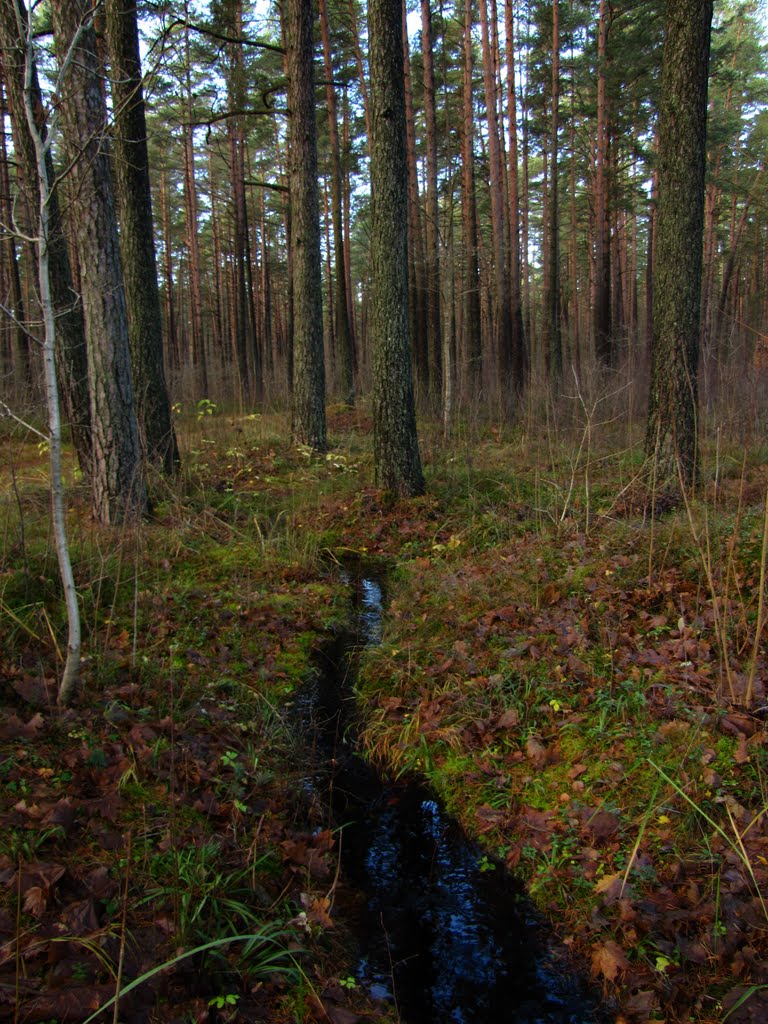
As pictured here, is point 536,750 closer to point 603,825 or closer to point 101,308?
point 603,825

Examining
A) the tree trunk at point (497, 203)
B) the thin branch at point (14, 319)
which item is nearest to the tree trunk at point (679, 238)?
the thin branch at point (14, 319)

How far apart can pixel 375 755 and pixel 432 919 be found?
1.29 m

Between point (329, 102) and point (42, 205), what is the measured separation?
16.4 m

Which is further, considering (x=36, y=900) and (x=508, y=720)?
(x=508, y=720)

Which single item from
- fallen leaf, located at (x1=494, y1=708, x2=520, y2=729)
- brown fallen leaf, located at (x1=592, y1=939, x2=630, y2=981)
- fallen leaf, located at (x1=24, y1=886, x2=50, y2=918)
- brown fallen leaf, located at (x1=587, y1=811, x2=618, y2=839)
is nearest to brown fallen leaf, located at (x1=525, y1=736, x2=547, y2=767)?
fallen leaf, located at (x1=494, y1=708, x2=520, y2=729)

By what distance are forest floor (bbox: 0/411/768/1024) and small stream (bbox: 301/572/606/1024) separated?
11 centimetres

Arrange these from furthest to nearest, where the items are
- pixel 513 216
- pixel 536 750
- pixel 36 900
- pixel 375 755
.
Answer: pixel 513 216
pixel 375 755
pixel 536 750
pixel 36 900

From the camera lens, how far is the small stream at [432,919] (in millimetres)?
2602

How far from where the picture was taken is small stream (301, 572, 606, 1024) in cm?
260

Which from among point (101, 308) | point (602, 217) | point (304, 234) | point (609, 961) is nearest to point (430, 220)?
point (304, 234)

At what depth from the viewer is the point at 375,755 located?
4.25m

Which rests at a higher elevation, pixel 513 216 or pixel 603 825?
pixel 513 216

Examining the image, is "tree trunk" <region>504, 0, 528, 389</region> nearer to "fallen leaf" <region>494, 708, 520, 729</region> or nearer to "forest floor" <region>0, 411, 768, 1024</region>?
"forest floor" <region>0, 411, 768, 1024</region>

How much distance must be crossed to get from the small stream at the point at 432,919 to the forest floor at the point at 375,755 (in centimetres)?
11
